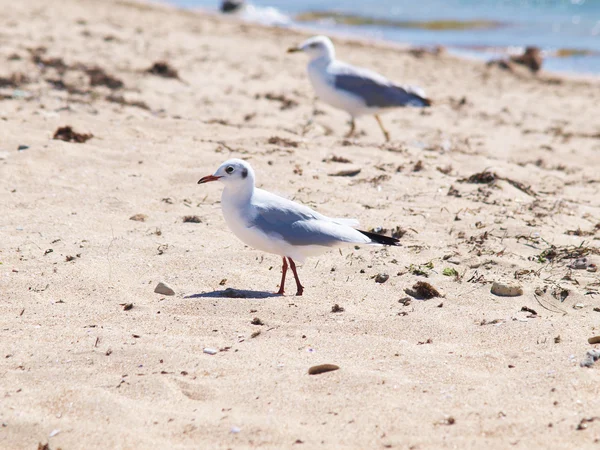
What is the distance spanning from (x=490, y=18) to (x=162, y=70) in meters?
15.2

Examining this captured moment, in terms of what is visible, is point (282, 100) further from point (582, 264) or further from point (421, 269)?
point (582, 264)

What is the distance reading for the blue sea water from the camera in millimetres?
19047

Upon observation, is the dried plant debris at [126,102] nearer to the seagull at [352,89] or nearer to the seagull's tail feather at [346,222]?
the seagull at [352,89]

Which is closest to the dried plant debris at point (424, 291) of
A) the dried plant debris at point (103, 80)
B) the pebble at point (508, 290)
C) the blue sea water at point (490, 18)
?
the pebble at point (508, 290)

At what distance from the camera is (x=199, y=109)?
9.48 meters

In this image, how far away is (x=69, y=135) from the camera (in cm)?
723

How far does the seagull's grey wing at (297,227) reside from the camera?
189 inches

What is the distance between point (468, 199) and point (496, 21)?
59.0 ft

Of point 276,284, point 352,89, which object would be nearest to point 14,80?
point 352,89

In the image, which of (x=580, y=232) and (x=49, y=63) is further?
(x=49, y=63)

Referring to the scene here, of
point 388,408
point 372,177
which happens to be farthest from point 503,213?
point 388,408

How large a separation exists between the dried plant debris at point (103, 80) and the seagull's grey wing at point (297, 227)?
539cm

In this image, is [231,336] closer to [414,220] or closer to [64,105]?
[414,220]

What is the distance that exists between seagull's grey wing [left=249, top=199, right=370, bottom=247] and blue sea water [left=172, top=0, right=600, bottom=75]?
1295cm
